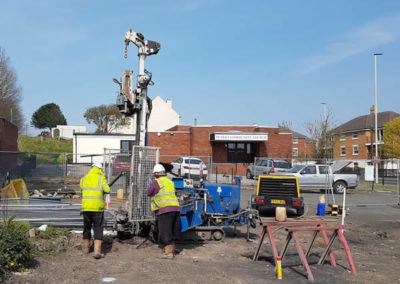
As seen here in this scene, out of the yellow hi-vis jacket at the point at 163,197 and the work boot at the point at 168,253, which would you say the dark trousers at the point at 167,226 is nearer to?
the work boot at the point at 168,253

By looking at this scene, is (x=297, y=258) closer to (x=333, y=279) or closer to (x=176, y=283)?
(x=333, y=279)

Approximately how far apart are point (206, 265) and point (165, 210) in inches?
51.6

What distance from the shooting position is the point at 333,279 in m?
7.14

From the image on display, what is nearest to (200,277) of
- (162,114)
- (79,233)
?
(79,233)

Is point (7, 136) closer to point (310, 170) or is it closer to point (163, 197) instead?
point (310, 170)

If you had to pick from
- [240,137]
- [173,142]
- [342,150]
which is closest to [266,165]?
[240,137]

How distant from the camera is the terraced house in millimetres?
55594

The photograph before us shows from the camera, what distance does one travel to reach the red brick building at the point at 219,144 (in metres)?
38.8

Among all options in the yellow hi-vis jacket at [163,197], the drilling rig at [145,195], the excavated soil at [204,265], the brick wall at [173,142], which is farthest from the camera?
the brick wall at [173,142]

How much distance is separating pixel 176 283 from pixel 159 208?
200 centimetres

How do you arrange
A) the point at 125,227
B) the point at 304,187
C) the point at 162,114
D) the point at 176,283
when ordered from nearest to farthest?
the point at 176,283 → the point at 125,227 → the point at 304,187 → the point at 162,114

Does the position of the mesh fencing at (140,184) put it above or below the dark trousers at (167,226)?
above

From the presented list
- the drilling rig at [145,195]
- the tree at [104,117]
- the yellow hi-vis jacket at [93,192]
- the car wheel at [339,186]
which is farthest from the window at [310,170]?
the tree at [104,117]

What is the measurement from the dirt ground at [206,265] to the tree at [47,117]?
66.9m
